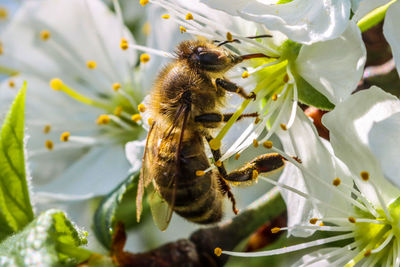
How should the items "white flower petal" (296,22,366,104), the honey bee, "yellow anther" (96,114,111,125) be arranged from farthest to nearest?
"yellow anther" (96,114,111,125) → the honey bee → "white flower petal" (296,22,366,104)

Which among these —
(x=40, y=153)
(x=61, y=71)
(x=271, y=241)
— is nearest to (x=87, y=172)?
(x=40, y=153)

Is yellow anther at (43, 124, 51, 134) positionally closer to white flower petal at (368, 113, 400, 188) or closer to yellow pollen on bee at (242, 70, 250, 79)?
yellow pollen on bee at (242, 70, 250, 79)

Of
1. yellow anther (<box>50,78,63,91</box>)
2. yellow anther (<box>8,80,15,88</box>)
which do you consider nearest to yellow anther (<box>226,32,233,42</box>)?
yellow anther (<box>50,78,63,91</box>)

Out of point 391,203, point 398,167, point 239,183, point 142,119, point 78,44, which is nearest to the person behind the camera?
→ point 398,167

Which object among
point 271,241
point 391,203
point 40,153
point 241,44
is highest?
point 241,44

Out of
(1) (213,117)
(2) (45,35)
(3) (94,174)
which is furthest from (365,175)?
(2) (45,35)

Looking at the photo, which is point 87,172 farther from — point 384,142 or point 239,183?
point 384,142

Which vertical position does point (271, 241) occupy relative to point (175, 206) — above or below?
below
